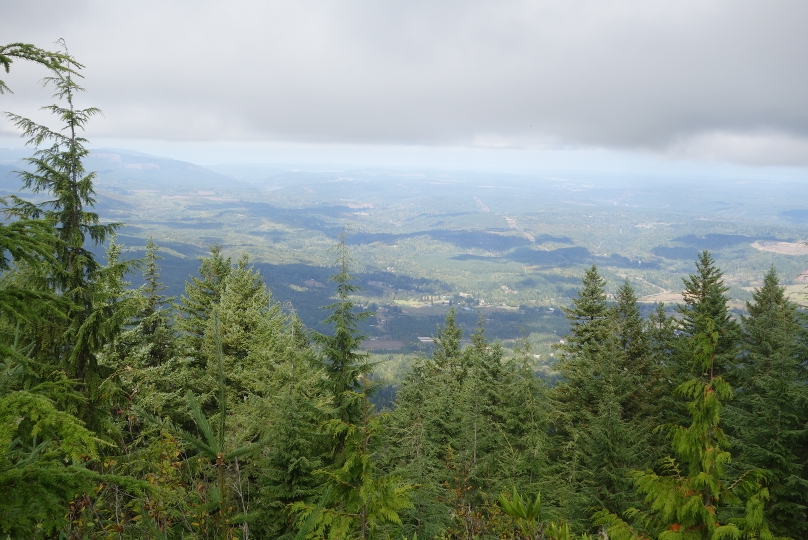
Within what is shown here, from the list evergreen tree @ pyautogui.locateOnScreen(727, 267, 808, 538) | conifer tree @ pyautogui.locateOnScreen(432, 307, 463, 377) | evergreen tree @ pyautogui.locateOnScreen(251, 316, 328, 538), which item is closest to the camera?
evergreen tree @ pyautogui.locateOnScreen(251, 316, 328, 538)

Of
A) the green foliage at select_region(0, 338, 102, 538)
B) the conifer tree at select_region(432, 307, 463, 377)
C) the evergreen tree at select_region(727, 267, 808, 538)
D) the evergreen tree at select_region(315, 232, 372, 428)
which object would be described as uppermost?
the green foliage at select_region(0, 338, 102, 538)

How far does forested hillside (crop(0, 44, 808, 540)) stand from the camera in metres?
4.13

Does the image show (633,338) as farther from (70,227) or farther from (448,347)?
(70,227)

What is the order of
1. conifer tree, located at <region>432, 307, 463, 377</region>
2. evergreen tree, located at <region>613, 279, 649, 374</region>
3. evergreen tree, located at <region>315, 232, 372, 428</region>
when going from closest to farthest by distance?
evergreen tree, located at <region>315, 232, 372, 428</region> → evergreen tree, located at <region>613, 279, 649, 374</region> → conifer tree, located at <region>432, 307, 463, 377</region>

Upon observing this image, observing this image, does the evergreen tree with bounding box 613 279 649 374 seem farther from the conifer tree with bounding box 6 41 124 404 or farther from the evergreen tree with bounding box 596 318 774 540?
the conifer tree with bounding box 6 41 124 404

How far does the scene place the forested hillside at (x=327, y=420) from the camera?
4129mm

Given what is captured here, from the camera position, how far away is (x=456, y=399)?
23.0 m

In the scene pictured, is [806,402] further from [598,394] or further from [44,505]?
[44,505]

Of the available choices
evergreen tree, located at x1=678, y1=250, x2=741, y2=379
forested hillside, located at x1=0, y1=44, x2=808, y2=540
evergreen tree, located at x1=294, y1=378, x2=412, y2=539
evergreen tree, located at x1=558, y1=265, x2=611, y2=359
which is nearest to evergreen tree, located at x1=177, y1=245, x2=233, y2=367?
forested hillside, located at x1=0, y1=44, x2=808, y2=540

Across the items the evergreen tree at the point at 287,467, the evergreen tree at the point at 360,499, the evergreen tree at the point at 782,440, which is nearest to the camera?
the evergreen tree at the point at 360,499

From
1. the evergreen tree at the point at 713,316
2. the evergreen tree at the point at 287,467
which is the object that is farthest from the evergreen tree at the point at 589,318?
the evergreen tree at the point at 287,467

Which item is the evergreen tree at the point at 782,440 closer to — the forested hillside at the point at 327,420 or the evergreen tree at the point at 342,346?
the forested hillside at the point at 327,420

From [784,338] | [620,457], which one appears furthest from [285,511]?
[784,338]

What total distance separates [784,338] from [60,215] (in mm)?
23377
